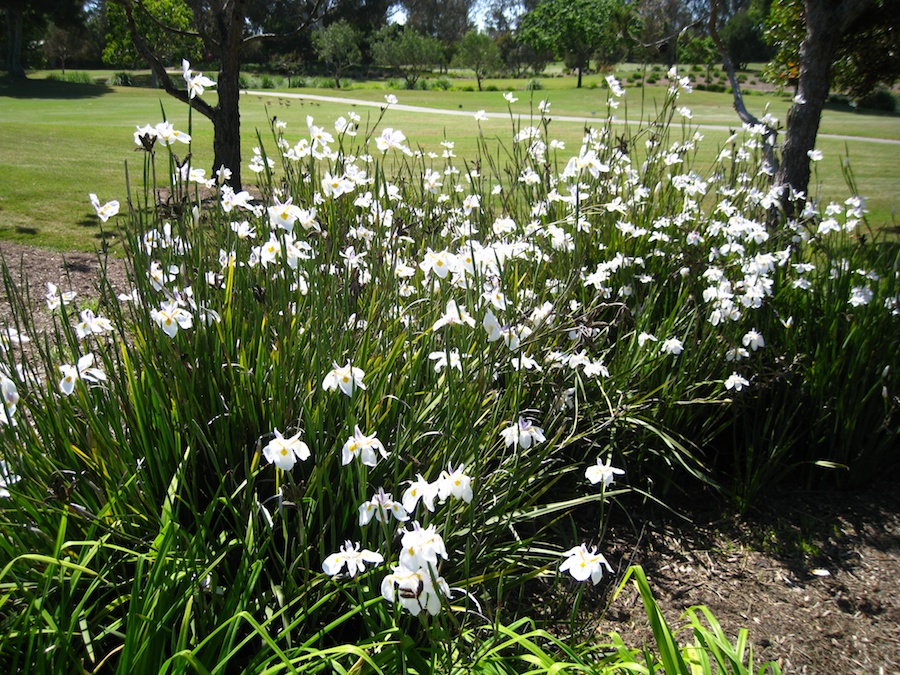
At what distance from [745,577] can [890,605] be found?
52cm

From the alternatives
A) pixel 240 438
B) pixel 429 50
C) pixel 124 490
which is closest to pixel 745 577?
pixel 240 438

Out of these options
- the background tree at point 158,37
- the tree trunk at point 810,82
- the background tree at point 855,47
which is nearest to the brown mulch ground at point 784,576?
→ the tree trunk at point 810,82

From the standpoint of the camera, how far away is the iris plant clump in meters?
1.70

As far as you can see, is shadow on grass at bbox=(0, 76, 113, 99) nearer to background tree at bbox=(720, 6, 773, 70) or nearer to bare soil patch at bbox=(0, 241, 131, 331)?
bare soil patch at bbox=(0, 241, 131, 331)

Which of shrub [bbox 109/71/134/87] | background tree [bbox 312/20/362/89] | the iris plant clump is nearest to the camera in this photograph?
the iris plant clump

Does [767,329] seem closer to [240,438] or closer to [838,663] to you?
[838,663]

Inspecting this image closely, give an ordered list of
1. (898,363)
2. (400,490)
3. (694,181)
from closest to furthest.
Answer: (400,490) < (898,363) < (694,181)

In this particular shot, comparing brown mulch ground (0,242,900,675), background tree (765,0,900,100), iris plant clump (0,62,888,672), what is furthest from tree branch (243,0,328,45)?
background tree (765,0,900,100)

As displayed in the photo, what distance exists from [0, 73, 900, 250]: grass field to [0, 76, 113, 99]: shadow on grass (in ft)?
0.14

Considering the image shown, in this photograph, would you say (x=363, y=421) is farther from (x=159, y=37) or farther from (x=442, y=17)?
(x=442, y=17)

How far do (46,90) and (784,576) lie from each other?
34.2 m

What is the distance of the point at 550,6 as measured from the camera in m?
57.1

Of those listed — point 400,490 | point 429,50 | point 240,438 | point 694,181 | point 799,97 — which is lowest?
point 400,490

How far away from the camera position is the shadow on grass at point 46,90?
89.5 ft
